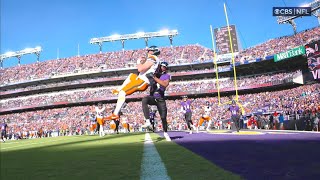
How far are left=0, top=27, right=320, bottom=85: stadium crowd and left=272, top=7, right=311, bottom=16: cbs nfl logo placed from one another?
13.9 m

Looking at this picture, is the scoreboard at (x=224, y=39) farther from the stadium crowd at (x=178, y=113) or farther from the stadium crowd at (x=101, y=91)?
the stadium crowd at (x=178, y=113)

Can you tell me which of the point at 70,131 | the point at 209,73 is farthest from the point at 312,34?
the point at 70,131

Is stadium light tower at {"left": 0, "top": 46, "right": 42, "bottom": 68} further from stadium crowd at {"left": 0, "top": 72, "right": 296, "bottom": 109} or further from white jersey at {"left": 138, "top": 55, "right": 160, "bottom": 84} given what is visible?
white jersey at {"left": 138, "top": 55, "right": 160, "bottom": 84}

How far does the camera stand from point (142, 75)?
8156mm

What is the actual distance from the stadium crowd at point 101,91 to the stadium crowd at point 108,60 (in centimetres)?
382

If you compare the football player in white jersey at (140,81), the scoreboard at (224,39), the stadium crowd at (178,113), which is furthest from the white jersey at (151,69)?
the scoreboard at (224,39)

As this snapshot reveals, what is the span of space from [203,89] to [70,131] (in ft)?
77.9

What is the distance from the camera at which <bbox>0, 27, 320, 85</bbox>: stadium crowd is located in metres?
57.7

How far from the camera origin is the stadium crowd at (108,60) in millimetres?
57656

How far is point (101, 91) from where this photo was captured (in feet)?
206

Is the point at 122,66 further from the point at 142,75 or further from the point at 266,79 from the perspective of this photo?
the point at 142,75

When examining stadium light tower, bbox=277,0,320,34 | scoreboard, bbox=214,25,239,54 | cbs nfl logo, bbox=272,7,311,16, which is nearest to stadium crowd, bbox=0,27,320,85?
stadium light tower, bbox=277,0,320,34

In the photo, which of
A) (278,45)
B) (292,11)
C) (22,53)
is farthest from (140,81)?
(22,53)

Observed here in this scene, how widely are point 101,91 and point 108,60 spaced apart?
785 cm
